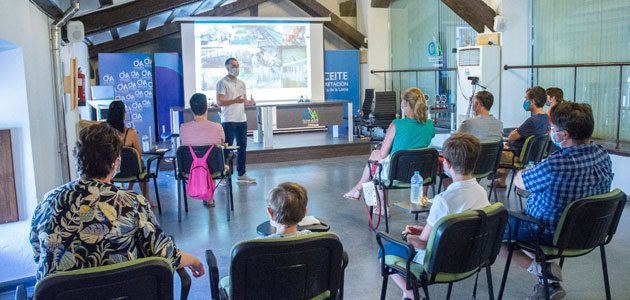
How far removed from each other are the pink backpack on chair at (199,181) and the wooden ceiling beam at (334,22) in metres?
8.29

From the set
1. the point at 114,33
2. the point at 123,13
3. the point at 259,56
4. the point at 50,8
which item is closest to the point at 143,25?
the point at 114,33

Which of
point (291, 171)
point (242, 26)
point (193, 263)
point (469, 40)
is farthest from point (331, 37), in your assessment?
point (193, 263)

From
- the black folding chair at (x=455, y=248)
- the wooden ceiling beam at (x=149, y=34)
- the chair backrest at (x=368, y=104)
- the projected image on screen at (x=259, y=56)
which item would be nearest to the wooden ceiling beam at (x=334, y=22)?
the projected image on screen at (x=259, y=56)

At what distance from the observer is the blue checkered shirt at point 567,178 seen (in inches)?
106

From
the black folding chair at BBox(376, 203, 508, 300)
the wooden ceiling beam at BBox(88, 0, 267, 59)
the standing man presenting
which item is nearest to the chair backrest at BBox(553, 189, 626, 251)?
the black folding chair at BBox(376, 203, 508, 300)

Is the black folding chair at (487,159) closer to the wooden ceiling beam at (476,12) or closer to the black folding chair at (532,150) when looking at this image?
the black folding chair at (532,150)

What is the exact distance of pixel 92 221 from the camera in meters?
1.84

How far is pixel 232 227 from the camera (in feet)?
15.4

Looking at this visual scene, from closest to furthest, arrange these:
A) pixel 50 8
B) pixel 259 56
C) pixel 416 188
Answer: pixel 416 188
pixel 50 8
pixel 259 56

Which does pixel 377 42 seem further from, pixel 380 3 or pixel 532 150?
pixel 532 150

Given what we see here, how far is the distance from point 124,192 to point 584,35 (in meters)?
6.91

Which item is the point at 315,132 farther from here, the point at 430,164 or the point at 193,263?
the point at 193,263

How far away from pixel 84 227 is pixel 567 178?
2.35 meters

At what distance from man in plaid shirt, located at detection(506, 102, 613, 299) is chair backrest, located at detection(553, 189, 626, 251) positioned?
105 millimetres
